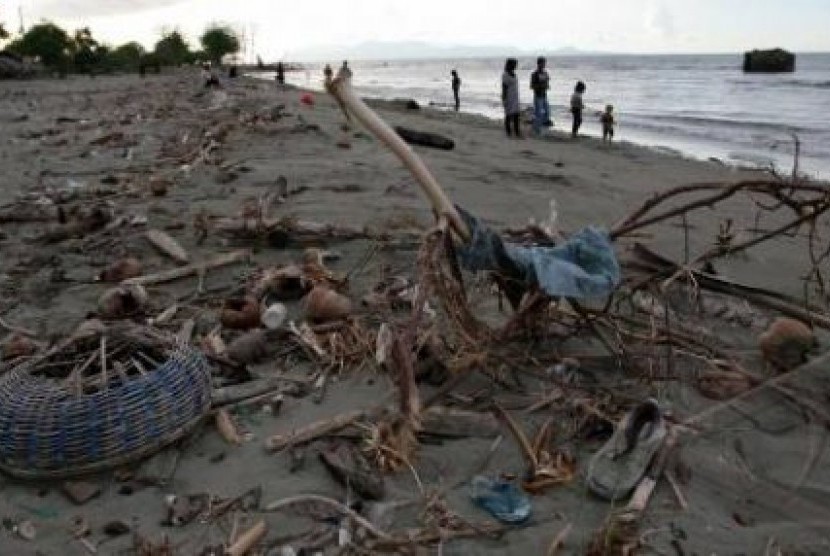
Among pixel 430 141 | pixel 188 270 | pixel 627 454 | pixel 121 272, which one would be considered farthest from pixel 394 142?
pixel 430 141

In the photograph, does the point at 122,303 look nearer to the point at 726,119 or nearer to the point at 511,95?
the point at 511,95

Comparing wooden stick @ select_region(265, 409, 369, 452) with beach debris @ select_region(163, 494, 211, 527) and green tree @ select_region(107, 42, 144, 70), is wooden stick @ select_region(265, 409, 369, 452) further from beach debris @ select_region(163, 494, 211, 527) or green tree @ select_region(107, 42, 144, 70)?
green tree @ select_region(107, 42, 144, 70)

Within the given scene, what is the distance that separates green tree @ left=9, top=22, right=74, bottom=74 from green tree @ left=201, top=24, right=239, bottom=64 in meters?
30.1

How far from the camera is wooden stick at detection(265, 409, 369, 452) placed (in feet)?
11.6

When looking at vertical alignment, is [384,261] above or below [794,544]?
above

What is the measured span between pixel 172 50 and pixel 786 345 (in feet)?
339

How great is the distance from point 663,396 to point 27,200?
7061 millimetres

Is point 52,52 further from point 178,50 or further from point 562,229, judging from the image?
point 562,229

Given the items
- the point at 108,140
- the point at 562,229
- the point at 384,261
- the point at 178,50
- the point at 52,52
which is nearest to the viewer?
the point at 384,261

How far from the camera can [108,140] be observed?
46.2 ft

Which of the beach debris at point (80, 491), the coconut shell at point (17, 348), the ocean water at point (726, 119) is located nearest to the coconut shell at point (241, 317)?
the coconut shell at point (17, 348)

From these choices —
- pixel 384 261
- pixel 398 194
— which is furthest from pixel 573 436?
pixel 398 194

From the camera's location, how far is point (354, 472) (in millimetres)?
3215

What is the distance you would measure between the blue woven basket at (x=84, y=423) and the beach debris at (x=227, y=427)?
0.21 meters
